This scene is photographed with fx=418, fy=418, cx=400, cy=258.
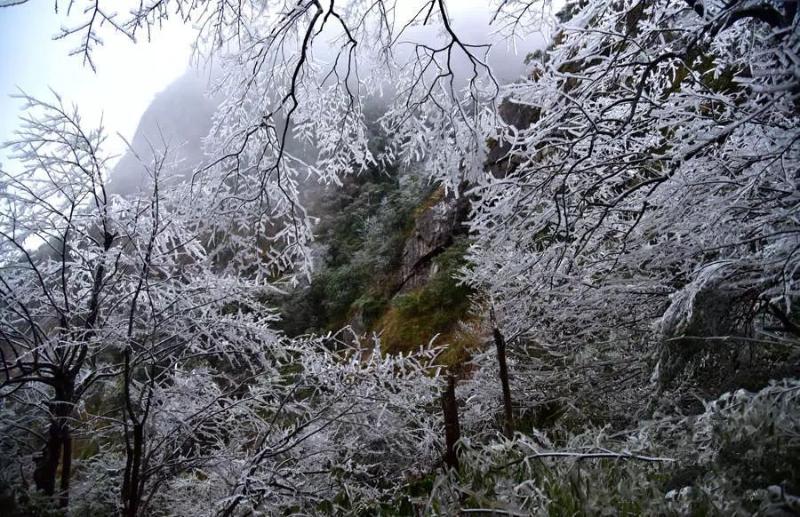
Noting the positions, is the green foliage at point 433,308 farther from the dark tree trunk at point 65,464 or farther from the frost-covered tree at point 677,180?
the dark tree trunk at point 65,464

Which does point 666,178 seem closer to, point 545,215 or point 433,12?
point 545,215

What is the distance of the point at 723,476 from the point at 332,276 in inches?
581

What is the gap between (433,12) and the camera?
2.33 m

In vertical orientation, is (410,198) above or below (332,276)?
above

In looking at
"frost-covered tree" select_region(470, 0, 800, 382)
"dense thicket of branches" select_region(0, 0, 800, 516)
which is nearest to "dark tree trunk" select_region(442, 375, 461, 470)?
"dense thicket of branches" select_region(0, 0, 800, 516)

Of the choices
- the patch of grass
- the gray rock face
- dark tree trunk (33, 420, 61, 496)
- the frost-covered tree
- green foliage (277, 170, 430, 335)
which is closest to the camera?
the frost-covered tree

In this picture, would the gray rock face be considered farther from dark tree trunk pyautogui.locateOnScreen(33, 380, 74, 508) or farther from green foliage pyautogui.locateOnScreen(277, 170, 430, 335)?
dark tree trunk pyautogui.locateOnScreen(33, 380, 74, 508)

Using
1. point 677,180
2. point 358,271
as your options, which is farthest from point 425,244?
point 677,180

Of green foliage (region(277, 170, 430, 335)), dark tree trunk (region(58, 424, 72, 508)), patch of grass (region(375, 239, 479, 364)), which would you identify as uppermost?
green foliage (region(277, 170, 430, 335))

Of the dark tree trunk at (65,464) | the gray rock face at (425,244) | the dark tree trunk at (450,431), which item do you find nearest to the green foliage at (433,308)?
the gray rock face at (425,244)

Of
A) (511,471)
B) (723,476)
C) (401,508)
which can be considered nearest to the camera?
Answer: (723,476)

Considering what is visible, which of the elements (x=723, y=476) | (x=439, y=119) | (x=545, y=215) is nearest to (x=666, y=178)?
(x=545, y=215)

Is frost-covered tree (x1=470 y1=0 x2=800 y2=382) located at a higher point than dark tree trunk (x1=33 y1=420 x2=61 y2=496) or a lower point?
higher

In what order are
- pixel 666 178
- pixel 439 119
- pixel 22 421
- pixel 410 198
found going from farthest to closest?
1. pixel 410 198
2. pixel 22 421
3. pixel 666 178
4. pixel 439 119
